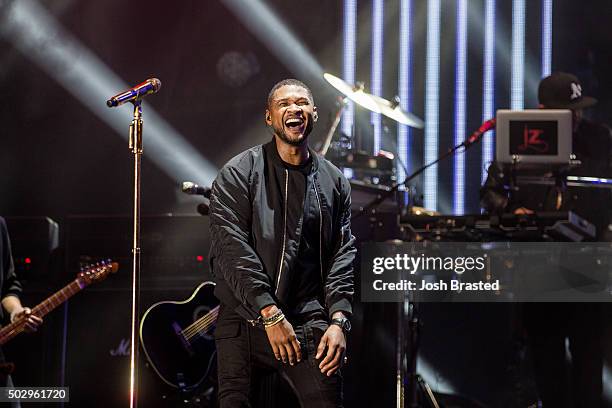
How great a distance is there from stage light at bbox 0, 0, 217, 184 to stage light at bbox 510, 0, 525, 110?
8.99 ft

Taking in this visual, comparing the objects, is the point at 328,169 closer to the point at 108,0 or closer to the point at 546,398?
the point at 546,398

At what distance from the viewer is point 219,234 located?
3348 millimetres

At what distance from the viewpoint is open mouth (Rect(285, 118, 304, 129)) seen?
341cm

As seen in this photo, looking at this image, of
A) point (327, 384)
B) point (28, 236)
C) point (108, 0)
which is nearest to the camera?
point (327, 384)

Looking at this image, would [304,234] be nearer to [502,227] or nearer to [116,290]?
[502,227]

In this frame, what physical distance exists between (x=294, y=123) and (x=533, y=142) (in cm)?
216

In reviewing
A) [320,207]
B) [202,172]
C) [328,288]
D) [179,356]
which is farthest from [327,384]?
[202,172]


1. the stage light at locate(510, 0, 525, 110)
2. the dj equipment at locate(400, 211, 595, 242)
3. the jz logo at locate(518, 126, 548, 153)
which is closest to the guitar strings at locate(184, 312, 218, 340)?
the dj equipment at locate(400, 211, 595, 242)

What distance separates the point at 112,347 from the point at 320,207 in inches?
107

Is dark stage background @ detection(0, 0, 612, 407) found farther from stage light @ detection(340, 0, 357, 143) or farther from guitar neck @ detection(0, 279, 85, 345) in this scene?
guitar neck @ detection(0, 279, 85, 345)

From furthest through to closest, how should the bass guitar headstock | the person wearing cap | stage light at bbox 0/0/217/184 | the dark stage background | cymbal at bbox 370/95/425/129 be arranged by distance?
the dark stage background
stage light at bbox 0/0/217/184
cymbal at bbox 370/95/425/129
the bass guitar headstock
the person wearing cap

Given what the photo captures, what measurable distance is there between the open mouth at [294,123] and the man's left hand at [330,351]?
801mm

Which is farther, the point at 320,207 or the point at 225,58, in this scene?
the point at 225,58

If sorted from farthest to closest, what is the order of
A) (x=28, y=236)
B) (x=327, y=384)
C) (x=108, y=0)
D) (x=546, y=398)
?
(x=108, y=0), (x=28, y=236), (x=546, y=398), (x=327, y=384)
